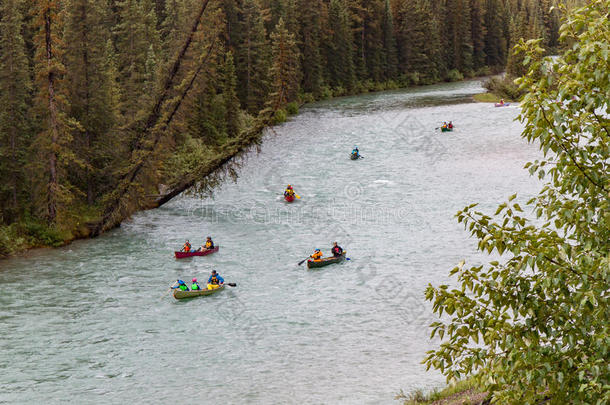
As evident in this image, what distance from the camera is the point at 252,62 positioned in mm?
76312

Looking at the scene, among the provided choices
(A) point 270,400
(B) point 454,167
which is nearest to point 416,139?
(B) point 454,167

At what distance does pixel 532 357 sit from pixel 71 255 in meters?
32.6

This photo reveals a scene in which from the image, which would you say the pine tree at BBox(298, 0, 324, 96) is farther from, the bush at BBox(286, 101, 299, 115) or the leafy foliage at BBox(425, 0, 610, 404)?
the leafy foliage at BBox(425, 0, 610, 404)

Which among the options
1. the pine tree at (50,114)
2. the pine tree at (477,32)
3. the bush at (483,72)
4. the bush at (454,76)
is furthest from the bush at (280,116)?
the pine tree at (477,32)

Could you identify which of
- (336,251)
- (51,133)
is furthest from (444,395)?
(51,133)

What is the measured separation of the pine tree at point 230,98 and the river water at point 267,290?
11842mm

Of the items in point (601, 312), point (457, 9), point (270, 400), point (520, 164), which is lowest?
point (270, 400)

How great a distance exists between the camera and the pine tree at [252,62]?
2940 inches

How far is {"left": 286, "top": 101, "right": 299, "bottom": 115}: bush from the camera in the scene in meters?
77.8

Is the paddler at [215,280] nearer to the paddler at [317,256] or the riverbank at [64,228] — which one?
the paddler at [317,256]

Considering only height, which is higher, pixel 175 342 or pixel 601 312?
pixel 601 312

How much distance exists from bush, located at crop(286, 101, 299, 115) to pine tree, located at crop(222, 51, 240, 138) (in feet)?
34.1

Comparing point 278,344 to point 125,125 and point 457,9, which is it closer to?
point 125,125

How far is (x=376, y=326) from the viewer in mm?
25312
